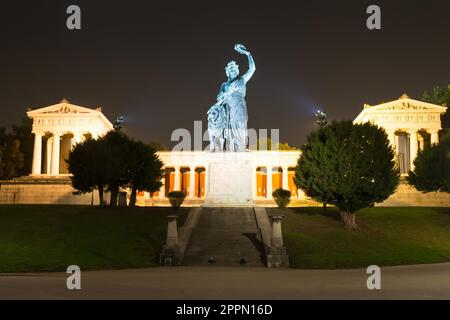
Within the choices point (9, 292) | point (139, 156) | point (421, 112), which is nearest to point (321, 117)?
point (139, 156)

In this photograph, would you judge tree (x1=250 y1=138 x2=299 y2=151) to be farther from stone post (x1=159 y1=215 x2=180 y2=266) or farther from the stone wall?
stone post (x1=159 y1=215 x2=180 y2=266)

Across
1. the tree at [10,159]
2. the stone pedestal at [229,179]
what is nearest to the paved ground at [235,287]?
the stone pedestal at [229,179]

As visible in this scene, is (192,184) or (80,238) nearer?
(80,238)

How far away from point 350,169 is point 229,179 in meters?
9.84

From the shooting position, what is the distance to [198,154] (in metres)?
93.4

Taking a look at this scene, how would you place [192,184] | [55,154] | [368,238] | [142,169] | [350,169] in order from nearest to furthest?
1. [368,238]
2. [350,169]
3. [142,169]
4. [192,184]
5. [55,154]

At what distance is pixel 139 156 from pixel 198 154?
133 feet

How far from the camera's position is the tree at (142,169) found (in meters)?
51.9

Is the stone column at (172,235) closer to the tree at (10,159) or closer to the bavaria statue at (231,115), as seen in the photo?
the bavaria statue at (231,115)

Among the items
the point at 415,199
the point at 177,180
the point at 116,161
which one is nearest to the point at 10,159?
the point at 177,180

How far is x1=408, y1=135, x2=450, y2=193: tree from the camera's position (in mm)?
50094

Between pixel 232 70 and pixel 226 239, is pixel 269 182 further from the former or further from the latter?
pixel 226 239

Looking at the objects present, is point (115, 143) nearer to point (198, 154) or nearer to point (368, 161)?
point (368, 161)

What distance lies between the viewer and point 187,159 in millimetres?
93688
